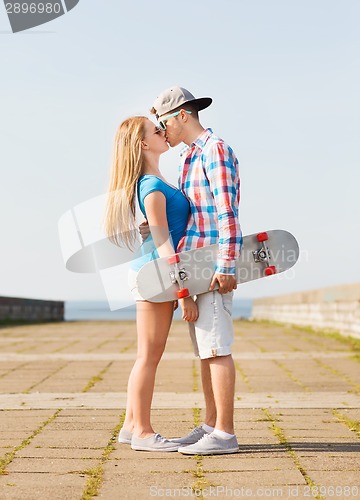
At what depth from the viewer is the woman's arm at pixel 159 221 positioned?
4.50 m

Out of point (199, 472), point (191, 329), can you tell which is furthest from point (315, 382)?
point (199, 472)

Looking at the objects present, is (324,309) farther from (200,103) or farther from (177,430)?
(200,103)

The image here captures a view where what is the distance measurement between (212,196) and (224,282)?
1.47ft

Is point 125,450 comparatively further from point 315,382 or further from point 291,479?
point 315,382

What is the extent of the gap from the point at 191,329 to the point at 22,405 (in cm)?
221

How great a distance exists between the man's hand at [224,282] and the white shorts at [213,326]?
6 cm

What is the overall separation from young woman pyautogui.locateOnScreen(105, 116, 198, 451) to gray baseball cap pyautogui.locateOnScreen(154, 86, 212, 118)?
0.10 m

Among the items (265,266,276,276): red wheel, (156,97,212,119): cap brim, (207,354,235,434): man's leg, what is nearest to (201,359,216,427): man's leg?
(207,354,235,434): man's leg

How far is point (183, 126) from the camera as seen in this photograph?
15.4 feet

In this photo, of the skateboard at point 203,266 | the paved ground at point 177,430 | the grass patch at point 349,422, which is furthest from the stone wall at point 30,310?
the skateboard at point 203,266

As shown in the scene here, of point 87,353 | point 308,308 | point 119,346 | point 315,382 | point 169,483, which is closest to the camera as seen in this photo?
point 169,483

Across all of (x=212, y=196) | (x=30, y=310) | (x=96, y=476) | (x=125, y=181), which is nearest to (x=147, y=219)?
(x=125, y=181)

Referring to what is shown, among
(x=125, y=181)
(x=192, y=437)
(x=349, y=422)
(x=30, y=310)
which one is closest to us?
(x=125, y=181)

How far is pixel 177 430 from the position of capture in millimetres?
5273
